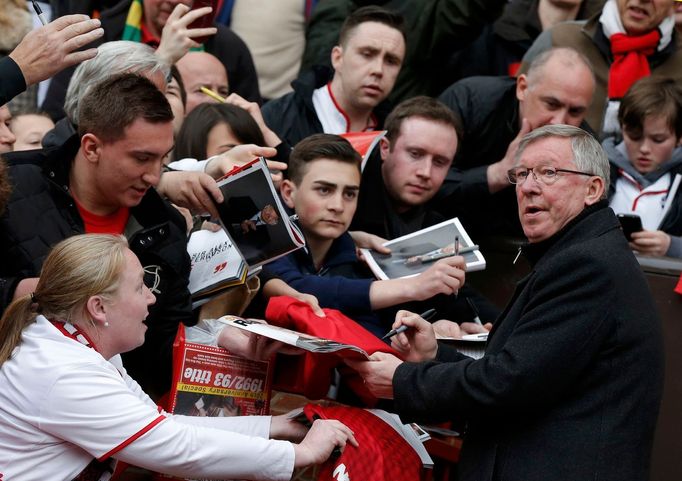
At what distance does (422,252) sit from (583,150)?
1.38m

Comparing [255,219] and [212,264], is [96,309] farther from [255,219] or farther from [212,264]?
[212,264]

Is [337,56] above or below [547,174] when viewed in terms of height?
below

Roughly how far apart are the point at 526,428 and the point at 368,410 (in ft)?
2.27

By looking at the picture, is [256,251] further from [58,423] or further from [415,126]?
[415,126]

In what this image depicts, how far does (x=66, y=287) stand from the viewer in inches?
141

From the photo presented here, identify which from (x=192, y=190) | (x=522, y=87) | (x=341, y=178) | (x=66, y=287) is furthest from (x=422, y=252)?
(x=66, y=287)

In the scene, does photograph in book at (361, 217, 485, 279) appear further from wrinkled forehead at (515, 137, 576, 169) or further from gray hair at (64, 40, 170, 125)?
gray hair at (64, 40, 170, 125)

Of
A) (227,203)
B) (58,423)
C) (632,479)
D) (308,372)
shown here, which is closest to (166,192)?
(227,203)

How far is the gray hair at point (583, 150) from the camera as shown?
404 cm

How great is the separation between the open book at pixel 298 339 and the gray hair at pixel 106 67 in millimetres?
1238

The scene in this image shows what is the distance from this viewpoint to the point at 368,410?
4.24 metres

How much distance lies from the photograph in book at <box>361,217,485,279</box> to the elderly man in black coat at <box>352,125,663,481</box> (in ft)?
3.99

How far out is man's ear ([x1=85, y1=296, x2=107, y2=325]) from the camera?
3.58 m

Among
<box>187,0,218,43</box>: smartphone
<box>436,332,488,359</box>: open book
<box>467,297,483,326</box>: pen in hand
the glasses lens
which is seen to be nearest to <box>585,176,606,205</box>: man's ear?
the glasses lens
